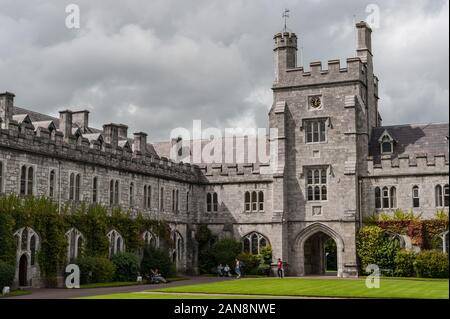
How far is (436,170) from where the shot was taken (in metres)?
39.7

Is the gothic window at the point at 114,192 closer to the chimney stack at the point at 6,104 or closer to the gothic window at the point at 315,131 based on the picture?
the chimney stack at the point at 6,104

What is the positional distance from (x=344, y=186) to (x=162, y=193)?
11586 millimetres

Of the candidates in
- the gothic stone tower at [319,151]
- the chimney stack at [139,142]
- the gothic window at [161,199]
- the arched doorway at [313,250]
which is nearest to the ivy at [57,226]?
the gothic window at [161,199]

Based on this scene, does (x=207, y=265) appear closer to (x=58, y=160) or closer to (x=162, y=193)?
(x=162, y=193)

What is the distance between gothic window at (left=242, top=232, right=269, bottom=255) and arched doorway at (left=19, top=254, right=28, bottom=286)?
17.2 meters

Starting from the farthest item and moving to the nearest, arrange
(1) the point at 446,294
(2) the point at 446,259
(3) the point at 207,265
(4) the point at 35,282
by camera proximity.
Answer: (3) the point at 207,265, (2) the point at 446,259, (4) the point at 35,282, (1) the point at 446,294

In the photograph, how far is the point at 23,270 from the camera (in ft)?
101


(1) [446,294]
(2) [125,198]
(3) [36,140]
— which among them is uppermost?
(3) [36,140]

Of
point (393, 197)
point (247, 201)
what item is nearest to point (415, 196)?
point (393, 197)

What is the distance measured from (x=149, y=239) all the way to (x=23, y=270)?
10.6 m

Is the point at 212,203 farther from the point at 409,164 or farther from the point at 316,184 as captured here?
the point at 409,164

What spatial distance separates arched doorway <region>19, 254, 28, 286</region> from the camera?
3080cm

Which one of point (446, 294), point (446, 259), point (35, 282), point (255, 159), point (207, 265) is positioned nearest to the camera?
point (446, 294)
